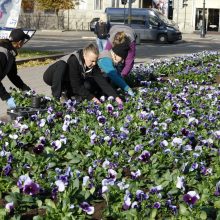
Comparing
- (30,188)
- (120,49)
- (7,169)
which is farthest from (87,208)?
(120,49)

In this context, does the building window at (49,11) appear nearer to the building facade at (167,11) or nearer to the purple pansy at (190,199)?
the building facade at (167,11)

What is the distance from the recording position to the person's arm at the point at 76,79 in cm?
779

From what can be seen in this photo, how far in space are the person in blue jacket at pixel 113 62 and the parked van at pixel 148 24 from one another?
26.5 meters

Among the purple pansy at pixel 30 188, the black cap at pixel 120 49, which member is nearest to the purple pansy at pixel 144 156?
the purple pansy at pixel 30 188

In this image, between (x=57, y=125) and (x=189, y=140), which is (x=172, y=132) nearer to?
(x=189, y=140)

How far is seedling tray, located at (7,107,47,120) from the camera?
22.3 ft

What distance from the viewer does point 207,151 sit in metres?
5.57

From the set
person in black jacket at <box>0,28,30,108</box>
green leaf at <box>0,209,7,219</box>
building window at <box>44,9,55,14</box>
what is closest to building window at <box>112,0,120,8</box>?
building window at <box>44,9,55,14</box>

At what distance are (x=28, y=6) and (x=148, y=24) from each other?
2151 centimetres

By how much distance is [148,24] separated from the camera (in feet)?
119

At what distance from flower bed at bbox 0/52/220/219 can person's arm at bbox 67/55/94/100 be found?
532 mm

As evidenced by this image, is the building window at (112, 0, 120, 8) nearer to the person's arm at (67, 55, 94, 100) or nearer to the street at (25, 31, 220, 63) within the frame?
the street at (25, 31, 220, 63)

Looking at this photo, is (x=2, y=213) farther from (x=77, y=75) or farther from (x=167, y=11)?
(x=167, y=11)

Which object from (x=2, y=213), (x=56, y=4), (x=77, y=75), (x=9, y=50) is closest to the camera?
(x=2, y=213)
